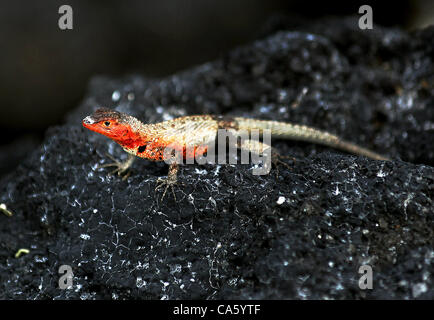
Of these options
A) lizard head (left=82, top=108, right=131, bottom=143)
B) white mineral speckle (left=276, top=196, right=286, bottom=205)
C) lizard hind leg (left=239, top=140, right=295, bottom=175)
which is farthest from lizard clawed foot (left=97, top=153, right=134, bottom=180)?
white mineral speckle (left=276, top=196, right=286, bottom=205)

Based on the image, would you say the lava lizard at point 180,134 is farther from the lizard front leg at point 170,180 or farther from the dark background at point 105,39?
the dark background at point 105,39

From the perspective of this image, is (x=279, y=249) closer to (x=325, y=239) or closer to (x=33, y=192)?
(x=325, y=239)

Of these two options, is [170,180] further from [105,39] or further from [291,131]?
[105,39]

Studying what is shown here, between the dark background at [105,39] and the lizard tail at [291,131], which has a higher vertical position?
the dark background at [105,39]

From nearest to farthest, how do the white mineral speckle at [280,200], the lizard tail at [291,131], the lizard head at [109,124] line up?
the white mineral speckle at [280,200] < the lizard head at [109,124] < the lizard tail at [291,131]

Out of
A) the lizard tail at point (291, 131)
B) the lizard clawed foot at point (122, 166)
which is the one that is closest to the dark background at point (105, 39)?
the lizard tail at point (291, 131)

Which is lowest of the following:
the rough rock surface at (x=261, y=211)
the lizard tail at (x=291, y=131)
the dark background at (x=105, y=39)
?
the rough rock surface at (x=261, y=211)
